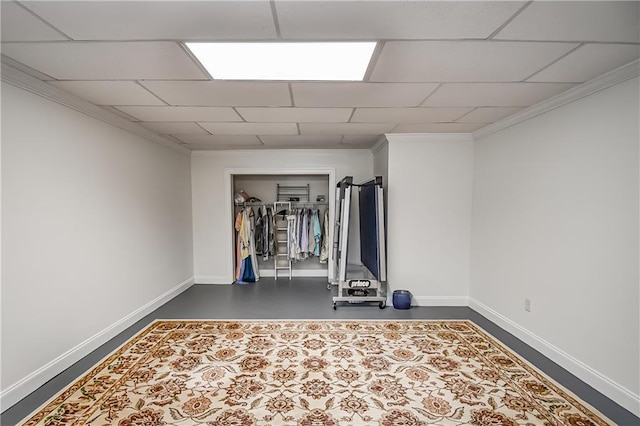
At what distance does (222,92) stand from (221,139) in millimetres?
1945

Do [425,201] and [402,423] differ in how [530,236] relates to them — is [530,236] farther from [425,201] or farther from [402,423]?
[402,423]

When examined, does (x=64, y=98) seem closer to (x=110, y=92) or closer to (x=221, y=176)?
(x=110, y=92)

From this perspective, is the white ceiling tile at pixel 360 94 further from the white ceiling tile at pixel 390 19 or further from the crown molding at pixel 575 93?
the crown molding at pixel 575 93

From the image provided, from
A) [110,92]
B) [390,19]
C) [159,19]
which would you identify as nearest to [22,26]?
[159,19]

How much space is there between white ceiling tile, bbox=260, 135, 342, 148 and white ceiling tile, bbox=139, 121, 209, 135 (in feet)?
2.88

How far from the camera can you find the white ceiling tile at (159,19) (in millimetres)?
1392

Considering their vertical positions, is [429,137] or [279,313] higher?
[429,137]

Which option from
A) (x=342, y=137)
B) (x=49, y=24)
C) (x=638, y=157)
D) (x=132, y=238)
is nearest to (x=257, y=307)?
(x=132, y=238)

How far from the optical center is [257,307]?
4094mm

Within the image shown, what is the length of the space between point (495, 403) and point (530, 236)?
1.66m

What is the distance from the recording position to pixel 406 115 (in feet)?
10.4

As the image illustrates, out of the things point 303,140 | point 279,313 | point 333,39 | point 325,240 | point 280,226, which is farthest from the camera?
point 280,226

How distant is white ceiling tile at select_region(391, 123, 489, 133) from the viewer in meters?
3.52

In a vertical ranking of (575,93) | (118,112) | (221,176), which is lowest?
(221,176)
